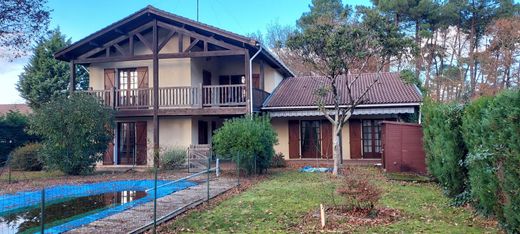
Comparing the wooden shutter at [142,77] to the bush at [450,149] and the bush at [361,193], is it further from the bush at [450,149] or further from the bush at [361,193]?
the bush at [361,193]

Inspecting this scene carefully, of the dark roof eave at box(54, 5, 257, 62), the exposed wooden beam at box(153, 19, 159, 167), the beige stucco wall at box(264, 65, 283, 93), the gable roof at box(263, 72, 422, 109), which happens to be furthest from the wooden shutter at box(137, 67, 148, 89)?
the beige stucco wall at box(264, 65, 283, 93)

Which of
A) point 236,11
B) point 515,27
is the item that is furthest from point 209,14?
point 515,27

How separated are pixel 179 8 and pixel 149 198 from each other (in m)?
17.7

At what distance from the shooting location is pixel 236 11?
106 ft

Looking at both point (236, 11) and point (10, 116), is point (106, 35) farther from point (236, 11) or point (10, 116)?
point (236, 11)

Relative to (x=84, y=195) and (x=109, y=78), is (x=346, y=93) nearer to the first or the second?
(x=109, y=78)

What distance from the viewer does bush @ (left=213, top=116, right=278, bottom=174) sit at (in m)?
14.8

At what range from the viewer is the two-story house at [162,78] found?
18.8m

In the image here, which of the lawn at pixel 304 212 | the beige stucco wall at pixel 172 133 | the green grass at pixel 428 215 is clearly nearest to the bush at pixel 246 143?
the lawn at pixel 304 212

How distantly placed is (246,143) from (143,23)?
29.9 feet

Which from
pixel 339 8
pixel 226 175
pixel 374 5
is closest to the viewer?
pixel 226 175

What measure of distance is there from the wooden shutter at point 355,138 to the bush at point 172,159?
→ 332 inches

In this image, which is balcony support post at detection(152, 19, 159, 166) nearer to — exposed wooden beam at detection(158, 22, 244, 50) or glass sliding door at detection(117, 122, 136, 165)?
exposed wooden beam at detection(158, 22, 244, 50)

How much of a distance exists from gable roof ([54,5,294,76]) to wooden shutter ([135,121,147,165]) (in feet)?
14.8
